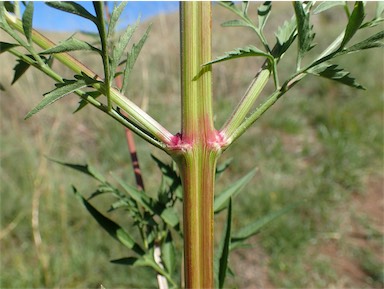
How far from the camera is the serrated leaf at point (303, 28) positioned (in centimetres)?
38

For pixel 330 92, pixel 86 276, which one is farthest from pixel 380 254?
pixel 330 92

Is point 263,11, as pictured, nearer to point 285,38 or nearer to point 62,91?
point 285,38

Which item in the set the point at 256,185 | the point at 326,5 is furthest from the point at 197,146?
the point at 256,185

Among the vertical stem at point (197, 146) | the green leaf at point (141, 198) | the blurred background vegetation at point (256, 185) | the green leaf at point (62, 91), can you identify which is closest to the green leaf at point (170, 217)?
the green leaf at point (141, 198)

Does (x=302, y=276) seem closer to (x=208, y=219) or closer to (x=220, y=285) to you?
(x=220, y=285)

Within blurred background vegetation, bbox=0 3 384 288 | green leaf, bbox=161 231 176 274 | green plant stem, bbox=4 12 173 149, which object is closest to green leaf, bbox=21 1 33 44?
green plant stem, bbox=4 12 173 149

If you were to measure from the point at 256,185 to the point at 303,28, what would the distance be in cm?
241

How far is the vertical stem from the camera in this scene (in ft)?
1.25

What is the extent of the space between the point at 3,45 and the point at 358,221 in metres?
2.44

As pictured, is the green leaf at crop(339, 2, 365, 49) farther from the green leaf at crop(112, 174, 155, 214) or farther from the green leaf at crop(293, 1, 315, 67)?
the green leaf at crop(112, 174, 155, 214)

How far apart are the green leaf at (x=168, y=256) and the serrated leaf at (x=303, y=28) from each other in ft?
0.97

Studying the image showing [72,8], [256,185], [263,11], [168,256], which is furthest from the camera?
[256,185]

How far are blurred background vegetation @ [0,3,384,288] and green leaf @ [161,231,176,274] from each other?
848 mm

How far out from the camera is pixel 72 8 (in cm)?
36
